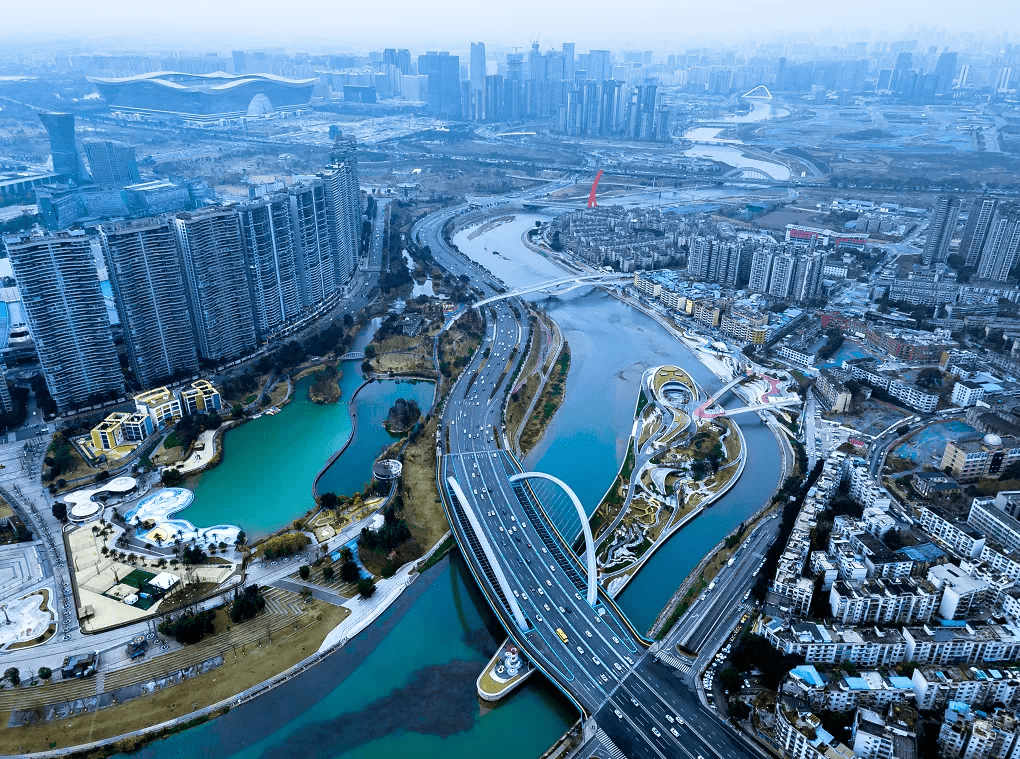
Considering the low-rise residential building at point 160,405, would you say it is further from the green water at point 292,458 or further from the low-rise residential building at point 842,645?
the low-rise residential building at point 842,645

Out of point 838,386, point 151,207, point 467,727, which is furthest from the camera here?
point 151,207

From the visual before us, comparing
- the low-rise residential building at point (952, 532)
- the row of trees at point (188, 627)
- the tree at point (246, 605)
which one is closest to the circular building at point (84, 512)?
the row of trees at point (188, 627)

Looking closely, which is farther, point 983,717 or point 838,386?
point 838,386

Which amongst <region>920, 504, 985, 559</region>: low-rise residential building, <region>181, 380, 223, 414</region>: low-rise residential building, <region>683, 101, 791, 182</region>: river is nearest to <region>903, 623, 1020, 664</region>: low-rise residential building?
<region>920, 504, 985, 559</region>: low-rise residential building

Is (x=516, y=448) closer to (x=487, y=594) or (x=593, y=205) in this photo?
(x=487, y=594)

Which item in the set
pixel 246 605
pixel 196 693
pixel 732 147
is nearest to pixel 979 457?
pixel 246 605

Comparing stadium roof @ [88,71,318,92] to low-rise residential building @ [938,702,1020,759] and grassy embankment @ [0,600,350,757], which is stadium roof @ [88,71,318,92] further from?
low-rise residential building @ [938,702,1020,759]

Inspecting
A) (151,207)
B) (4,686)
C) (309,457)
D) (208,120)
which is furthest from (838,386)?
(208,120)
